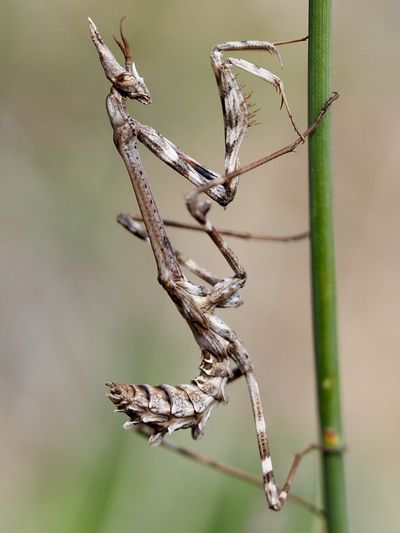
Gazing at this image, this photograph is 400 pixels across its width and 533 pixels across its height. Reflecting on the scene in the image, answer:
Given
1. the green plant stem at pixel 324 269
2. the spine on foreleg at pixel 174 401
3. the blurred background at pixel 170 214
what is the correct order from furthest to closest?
the blurred background at pixel 170 214 → the spine on foreleg at pixel 174 401 → the green plant stem at pixel 324 269

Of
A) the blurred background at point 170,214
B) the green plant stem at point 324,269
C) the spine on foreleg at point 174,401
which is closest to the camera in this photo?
the green plant stem at point 324,269

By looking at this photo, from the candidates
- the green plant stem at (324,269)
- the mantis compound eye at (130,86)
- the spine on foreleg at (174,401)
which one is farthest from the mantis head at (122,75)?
the spine on foreleg at (174,401)

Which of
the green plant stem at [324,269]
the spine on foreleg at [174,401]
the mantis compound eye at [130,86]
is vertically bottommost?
the spine on foreleg at [174,401]

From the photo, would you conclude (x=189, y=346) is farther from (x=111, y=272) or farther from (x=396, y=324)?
(x=396, y=324)

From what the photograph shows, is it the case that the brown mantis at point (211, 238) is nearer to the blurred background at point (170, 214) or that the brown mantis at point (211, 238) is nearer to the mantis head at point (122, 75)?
the mantis head at point (122, 75)

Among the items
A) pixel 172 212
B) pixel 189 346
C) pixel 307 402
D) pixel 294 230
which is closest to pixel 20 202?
pixel 172 212

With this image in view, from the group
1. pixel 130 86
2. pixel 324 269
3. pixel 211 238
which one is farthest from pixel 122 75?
pixel 324 269

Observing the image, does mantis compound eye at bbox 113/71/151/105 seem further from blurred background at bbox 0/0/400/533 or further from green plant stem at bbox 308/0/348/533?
blurred background at bbox 0/0/400/533

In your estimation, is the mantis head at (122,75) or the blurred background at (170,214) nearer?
the mantis head at (122,75)
